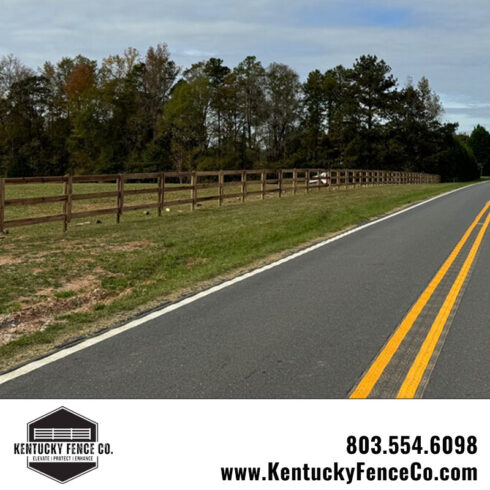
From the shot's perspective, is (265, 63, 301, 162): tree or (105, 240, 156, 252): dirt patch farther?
(265, 63, 301, 162): tree

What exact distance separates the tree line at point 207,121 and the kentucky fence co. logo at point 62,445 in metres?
72.3

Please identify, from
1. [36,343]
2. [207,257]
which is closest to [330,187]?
[207,257]

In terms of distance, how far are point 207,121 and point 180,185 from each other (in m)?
50.1

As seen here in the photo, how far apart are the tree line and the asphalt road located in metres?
67.9

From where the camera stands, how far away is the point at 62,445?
3857 mm

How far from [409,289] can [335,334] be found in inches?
100

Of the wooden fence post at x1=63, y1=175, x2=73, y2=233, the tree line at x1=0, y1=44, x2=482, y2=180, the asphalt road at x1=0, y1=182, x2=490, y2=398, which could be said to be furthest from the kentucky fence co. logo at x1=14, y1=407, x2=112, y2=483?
the tree line at x1=0, y1=44, x2=482, y2=180

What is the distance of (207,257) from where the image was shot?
38.8ft

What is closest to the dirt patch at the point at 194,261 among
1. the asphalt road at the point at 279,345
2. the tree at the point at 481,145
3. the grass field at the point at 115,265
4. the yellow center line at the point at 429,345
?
the grass field at the point at 115,265

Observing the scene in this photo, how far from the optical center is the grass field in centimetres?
699

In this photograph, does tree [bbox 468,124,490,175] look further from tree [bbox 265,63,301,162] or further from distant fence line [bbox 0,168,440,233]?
tree [bbox 265,63,301,162]

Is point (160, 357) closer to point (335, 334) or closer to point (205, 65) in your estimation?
point (335, 334)

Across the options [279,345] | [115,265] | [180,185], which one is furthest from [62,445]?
[180,185]

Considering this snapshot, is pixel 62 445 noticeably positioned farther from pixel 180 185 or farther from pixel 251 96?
pixel 251 96
